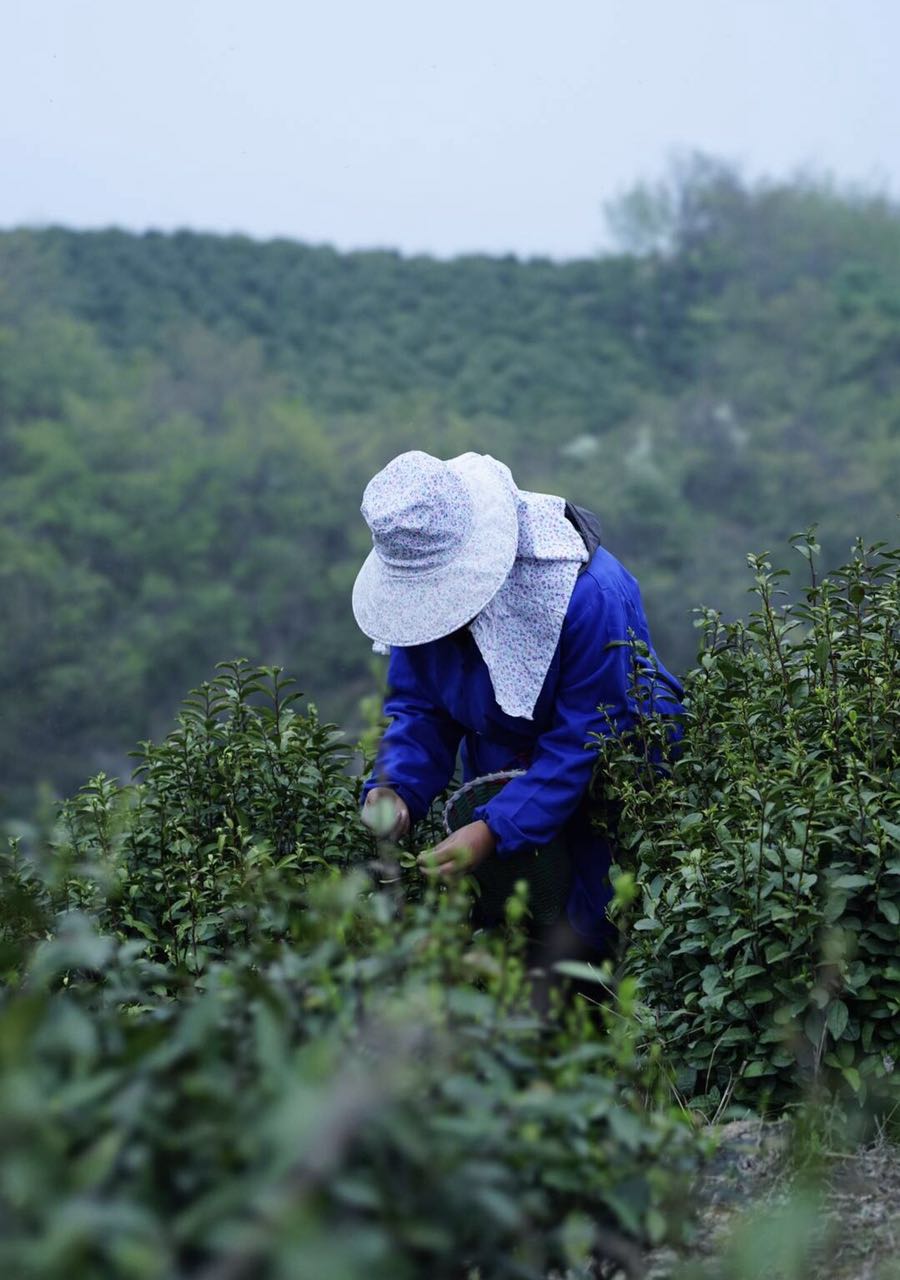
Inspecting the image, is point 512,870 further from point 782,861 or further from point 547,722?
point 782,861

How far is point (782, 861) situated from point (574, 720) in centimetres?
67

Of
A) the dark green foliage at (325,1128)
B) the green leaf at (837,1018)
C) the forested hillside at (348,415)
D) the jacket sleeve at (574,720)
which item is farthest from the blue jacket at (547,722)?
the forested hillside at (348,415)

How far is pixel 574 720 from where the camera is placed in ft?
9.55

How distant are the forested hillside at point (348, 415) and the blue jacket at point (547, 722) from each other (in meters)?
9.12

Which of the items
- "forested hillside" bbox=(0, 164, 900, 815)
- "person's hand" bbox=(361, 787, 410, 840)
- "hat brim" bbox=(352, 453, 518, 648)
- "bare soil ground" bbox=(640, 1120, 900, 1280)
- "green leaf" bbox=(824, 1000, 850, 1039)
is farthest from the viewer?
"forested hillside" bbox=(0, 164, 900, 815)

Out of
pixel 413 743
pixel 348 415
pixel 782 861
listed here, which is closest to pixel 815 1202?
pixel 782 861

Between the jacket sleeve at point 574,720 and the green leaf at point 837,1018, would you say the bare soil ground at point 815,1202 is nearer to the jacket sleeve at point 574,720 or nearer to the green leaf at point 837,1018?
the green leaf at point 837,1018

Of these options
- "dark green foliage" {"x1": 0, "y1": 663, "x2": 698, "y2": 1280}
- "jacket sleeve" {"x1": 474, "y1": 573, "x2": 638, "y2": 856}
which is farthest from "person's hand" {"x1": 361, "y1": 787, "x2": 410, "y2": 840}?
"dark green foliage" {"x1": 0, "y1": 663, "x2": 698, "y2": 1280}

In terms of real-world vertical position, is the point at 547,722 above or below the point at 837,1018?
above

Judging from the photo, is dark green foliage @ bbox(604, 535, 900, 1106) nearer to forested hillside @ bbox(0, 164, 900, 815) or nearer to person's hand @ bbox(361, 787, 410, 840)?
person's hand @ bbox(361, 787, 410, 840)

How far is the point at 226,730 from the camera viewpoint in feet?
10.5

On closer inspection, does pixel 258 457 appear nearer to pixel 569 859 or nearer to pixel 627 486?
pixel 627 486

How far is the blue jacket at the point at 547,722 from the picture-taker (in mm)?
2881

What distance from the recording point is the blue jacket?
2.88m
